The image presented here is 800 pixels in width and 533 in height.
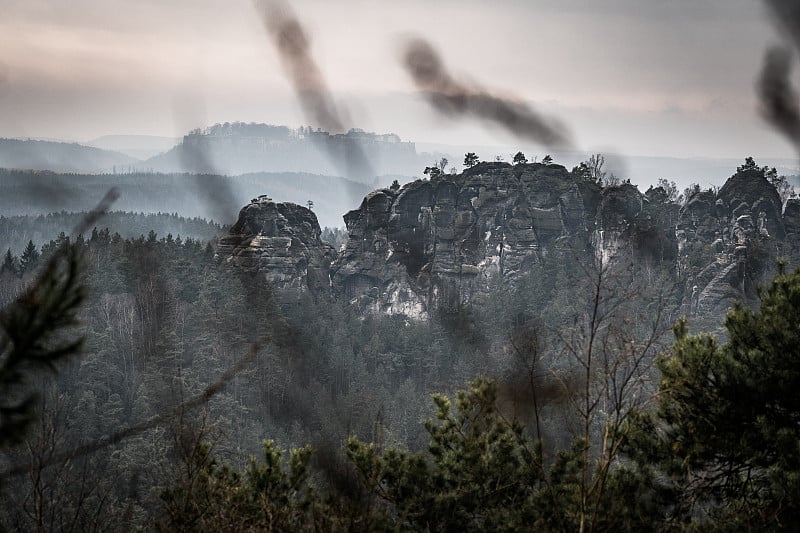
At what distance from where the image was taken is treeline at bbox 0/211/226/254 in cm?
10788

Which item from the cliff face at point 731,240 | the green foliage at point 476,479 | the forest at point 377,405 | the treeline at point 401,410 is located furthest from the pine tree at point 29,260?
the green foliage at point 476,479

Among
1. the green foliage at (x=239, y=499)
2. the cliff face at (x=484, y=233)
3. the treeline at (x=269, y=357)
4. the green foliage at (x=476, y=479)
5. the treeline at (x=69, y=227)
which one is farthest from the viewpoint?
the treeline at (x=69, y=227)

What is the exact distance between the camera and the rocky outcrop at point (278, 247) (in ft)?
178

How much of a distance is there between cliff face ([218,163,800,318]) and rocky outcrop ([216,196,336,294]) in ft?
0.28

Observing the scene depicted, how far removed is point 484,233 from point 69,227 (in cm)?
7946

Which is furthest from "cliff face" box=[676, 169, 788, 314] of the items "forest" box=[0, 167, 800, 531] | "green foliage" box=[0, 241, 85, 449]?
"green foliage" box=[0, 241, 85, 449]

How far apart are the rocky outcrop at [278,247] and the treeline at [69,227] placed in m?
50.0

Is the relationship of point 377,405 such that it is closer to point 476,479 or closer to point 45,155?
point 476,479

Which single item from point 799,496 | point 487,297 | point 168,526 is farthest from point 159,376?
point 799,496

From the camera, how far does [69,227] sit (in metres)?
113

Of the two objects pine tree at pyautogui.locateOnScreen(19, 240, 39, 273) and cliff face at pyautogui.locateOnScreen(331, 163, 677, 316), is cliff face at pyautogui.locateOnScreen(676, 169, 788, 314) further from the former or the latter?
pine tree at pyautogui.locateOnScreen(19, 240, 39, 273)

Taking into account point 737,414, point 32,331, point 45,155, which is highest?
point 45,155

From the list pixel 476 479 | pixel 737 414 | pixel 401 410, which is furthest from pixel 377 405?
pixel 737 414

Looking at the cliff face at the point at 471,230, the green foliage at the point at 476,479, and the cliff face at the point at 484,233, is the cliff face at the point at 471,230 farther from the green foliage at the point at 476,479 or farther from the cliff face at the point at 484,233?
the green foliage at the point at 476,479
